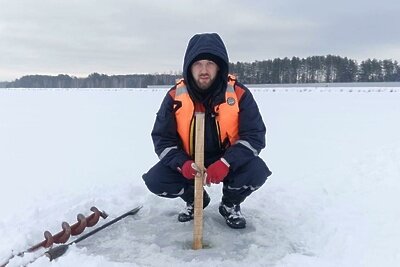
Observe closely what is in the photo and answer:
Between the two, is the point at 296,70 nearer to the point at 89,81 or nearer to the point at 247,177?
the point at 89,81

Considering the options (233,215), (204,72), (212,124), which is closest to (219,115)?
(212,124)

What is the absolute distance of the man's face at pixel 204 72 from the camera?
3.25m

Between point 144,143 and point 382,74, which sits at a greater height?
point 382,74

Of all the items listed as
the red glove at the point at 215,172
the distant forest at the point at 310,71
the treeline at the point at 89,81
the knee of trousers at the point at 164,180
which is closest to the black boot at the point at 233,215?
the knee of trousers at the point at 164,180

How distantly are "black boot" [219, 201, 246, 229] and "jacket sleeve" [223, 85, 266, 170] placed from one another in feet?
1.37

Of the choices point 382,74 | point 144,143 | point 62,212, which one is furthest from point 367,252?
point 382,74

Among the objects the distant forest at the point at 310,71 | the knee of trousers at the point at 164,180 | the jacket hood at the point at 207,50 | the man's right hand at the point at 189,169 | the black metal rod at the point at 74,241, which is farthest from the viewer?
the distant forest at the point at 310,71

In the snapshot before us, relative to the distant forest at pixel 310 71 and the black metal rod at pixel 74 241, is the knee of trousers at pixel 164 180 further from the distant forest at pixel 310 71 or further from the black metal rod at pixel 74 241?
the distant forest at pixel 310 71

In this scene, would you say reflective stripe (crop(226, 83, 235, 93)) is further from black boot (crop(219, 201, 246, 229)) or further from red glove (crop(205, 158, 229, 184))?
black boot (crop(219, 201, 246, 229))

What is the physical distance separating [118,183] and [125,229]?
1.12 meters

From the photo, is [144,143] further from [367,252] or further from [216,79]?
[367,252]

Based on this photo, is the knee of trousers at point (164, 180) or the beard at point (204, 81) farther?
the knee of trousers at point (164, 180)

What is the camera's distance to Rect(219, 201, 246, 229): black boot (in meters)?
3.45

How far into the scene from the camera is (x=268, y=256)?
296cm
